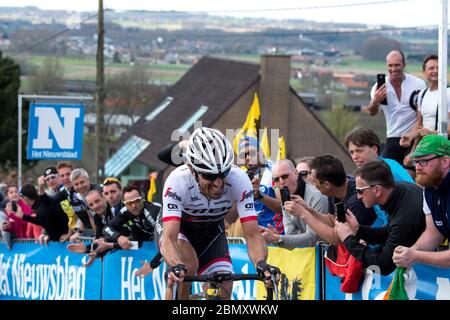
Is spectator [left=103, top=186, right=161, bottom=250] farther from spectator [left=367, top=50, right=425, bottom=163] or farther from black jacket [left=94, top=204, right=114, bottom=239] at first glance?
spectator [left=367, top=50, right=425, bottom=163]

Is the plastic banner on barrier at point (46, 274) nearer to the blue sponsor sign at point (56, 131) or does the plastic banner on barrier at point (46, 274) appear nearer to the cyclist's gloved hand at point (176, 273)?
the blue sponsor sign at point (56, 131)

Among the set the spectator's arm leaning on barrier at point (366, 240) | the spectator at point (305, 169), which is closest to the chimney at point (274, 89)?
the spectator at point (305, 169)

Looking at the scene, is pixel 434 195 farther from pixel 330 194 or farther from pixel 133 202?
pixel 133 202

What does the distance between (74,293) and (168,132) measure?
42199 mm

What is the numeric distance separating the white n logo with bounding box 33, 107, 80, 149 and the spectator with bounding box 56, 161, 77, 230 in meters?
6.73

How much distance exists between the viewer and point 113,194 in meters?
12.4

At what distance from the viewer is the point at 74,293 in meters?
14.1

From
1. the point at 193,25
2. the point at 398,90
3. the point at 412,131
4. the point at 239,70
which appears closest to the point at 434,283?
the point at 412,131

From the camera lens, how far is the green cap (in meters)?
7.51

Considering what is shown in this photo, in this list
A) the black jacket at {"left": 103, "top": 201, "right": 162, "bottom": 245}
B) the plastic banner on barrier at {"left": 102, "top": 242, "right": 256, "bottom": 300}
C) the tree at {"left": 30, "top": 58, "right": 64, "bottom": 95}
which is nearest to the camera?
the plastic banner on barrier at {"left": 102, "top": 242, "right": 256, "bottom": 300}

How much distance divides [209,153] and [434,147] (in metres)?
1.76

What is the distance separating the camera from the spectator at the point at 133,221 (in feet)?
37.6

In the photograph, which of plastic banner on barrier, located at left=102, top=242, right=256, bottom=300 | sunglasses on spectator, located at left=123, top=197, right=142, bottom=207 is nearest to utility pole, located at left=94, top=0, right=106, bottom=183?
plastic banner on barrier, located at left=102, top=242, right=256, bottom=300
